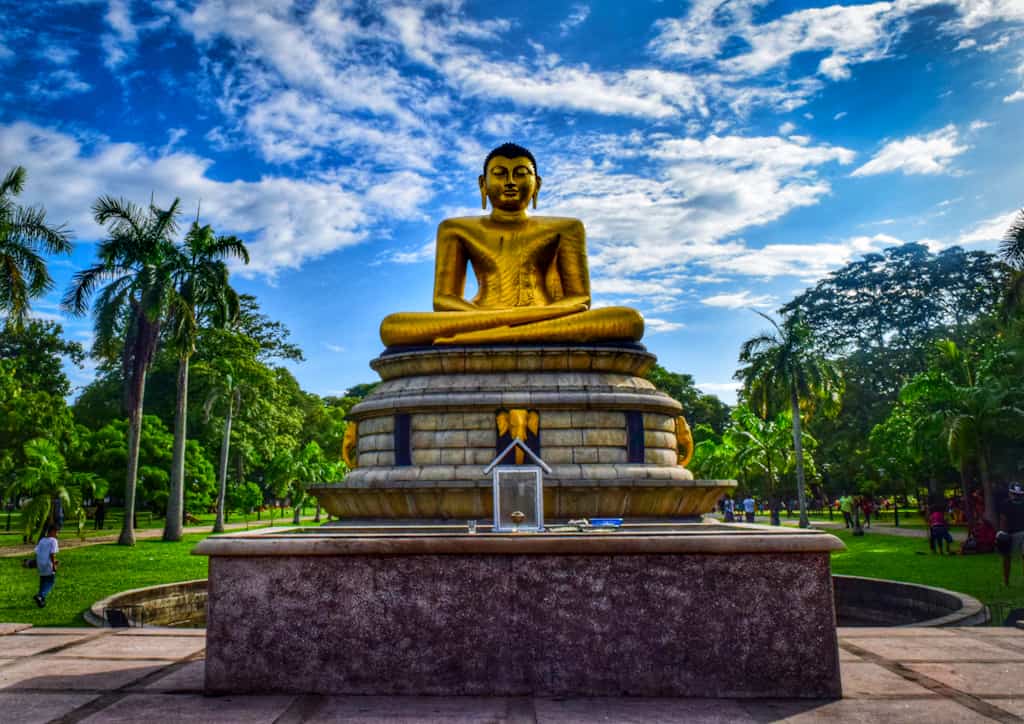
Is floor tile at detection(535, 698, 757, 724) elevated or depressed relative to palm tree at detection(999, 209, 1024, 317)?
depressed

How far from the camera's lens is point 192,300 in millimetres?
23188

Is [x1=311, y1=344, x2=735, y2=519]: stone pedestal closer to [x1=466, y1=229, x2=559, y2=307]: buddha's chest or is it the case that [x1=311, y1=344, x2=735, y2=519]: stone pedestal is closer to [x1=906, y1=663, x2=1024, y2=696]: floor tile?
[x1=466, y1=229, x2=559, y2=307]: buddha's chest

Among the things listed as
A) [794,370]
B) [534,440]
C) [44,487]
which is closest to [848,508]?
[794,370]

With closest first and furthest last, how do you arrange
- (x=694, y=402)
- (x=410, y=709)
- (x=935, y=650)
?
(x=410, y=709), (x=935, y=650), (x=694, y=402)

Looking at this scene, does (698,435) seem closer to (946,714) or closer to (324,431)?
(324,431)

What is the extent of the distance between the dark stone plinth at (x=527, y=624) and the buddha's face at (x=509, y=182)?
382 inches

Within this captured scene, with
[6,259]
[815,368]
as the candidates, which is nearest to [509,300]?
[6,259]

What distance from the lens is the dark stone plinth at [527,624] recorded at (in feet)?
17.8

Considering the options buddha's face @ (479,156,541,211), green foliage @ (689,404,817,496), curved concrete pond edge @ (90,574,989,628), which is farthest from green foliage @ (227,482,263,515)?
buddha's face @ (479,156,541,211)

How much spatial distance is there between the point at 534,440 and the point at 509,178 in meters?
5.62

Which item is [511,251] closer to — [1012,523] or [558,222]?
[558,222]

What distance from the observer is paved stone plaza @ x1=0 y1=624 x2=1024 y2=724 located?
495 cm

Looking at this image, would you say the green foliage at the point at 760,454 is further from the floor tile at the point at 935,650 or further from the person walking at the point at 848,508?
A: the floor tile at the point at 935,650

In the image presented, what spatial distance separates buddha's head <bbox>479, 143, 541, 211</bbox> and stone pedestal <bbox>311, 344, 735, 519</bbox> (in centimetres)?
378
